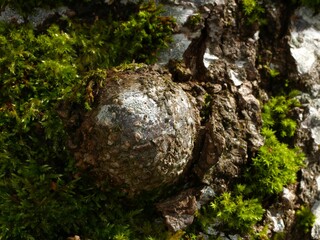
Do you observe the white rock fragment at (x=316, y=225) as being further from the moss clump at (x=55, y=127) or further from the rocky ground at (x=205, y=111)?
the moss clump at (x=55, y=127)

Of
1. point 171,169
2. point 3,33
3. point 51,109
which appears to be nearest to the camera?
point 171,169

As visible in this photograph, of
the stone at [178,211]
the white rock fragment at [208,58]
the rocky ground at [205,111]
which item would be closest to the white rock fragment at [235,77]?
the rocky ground at [205,111]

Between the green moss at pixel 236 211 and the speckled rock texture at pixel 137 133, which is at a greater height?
the speckled rock texture at pixel 137 133

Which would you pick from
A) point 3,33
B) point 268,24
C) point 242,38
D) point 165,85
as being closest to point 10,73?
point 3,33

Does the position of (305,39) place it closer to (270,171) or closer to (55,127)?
(270,171)

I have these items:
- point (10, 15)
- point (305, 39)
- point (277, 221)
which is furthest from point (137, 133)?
point (305, 39)

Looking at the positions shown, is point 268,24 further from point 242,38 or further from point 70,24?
point 70,24

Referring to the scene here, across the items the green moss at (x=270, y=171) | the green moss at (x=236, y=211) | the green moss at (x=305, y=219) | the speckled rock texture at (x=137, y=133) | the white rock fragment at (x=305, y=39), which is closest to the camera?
the speckled rock texture at (x=137, y=133)
